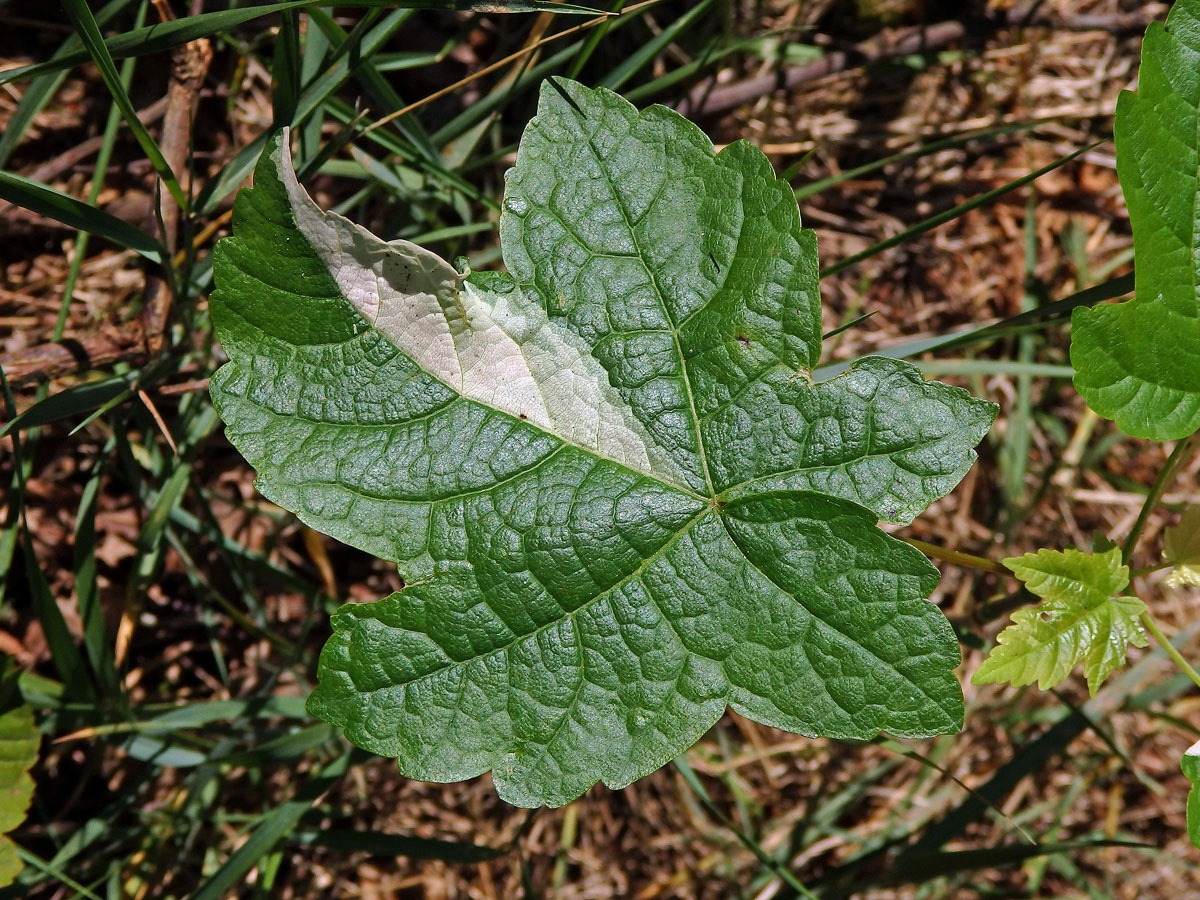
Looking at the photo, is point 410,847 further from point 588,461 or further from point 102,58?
point 102,58

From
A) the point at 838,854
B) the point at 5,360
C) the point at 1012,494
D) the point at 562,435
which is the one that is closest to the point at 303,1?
the point at 562,435

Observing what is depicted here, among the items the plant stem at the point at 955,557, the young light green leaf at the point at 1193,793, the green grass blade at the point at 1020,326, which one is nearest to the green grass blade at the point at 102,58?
the green grass blade at the point at 1020,326

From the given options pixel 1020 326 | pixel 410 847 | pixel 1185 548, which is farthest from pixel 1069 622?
pixel 410 847

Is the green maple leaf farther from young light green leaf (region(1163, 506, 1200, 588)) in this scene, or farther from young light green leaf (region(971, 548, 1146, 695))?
young light green leaf (region(1163, 506, 1200, 588))

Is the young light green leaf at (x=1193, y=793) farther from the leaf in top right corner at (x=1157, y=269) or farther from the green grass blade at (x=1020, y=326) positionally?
the green grass blade at (x=1020, y=326)

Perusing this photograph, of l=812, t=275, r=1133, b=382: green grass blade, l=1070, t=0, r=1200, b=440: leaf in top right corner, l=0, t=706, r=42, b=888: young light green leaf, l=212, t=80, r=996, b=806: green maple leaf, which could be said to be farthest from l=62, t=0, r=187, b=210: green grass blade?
l=1070, t=0, r=1200, b=440: leaf in top right corner
